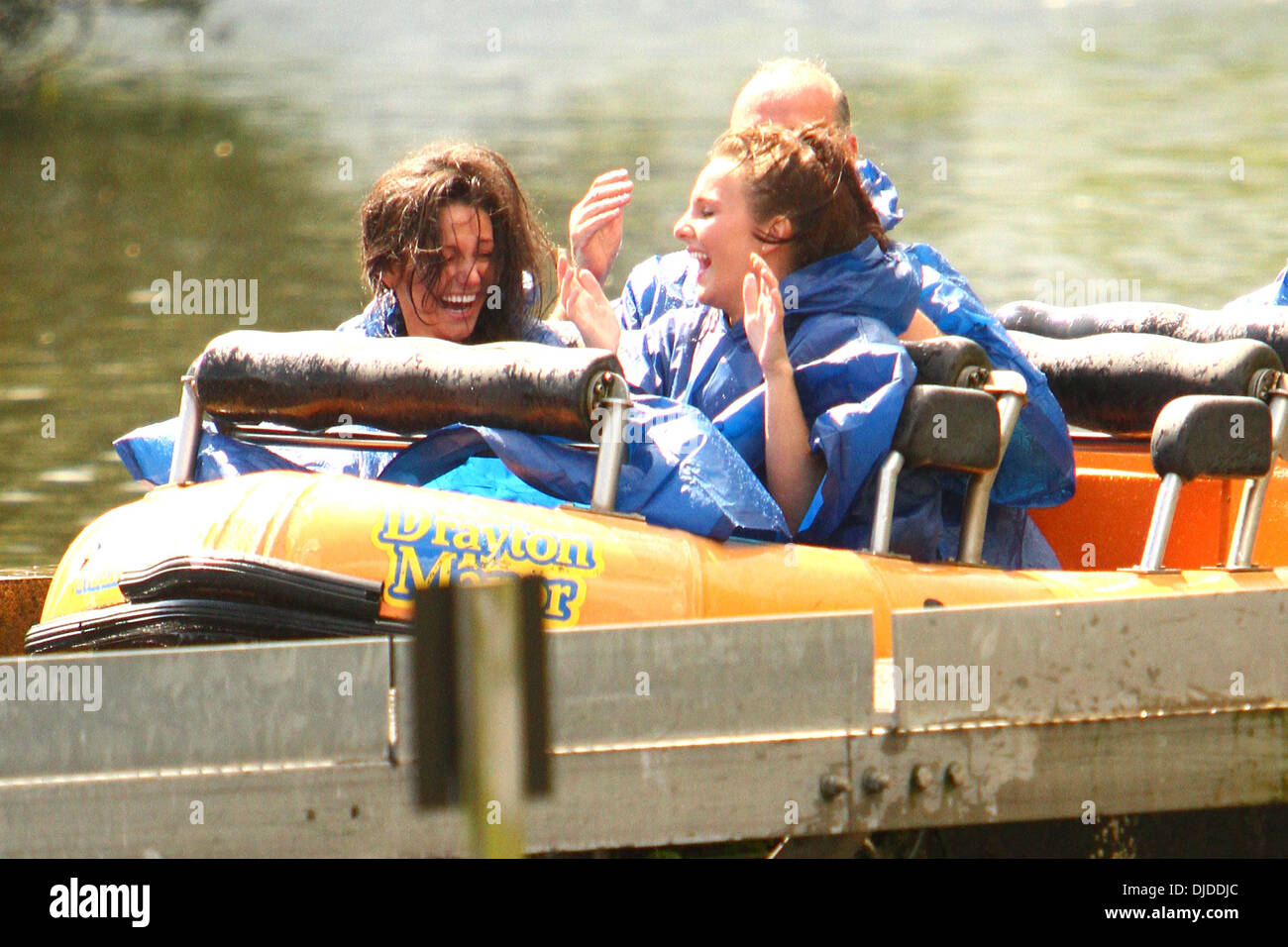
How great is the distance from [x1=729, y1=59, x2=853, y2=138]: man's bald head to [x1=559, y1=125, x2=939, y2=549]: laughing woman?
567mm

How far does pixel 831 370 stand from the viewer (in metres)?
2.97

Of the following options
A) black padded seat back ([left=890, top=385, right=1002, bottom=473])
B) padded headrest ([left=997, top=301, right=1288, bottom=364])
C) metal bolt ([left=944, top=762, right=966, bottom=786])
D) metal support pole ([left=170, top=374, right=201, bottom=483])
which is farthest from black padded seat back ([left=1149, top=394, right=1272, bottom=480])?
metal support pole ([left=170, top=374, right=201, bottom=483])

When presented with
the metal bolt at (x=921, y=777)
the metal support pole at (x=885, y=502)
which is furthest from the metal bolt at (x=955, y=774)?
the metal support pole at (x=885, y=502)

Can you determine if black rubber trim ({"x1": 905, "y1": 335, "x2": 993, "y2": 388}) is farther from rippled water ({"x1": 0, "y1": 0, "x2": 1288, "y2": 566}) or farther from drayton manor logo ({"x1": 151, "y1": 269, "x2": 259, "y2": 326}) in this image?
drayton manor logo ({"x1": 151, "y1": 269, "x2": 259, "y2": 326})

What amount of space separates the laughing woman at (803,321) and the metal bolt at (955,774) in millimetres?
449

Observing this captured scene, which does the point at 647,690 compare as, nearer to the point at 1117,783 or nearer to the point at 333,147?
the point at 1117,783

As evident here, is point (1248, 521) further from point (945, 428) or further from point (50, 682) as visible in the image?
point (50, 682)

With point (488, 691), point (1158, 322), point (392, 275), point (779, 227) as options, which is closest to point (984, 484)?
point (779, 227)

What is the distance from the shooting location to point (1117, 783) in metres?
2.75

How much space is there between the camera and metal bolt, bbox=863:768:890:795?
8.54 feet

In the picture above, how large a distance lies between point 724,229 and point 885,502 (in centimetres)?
49
